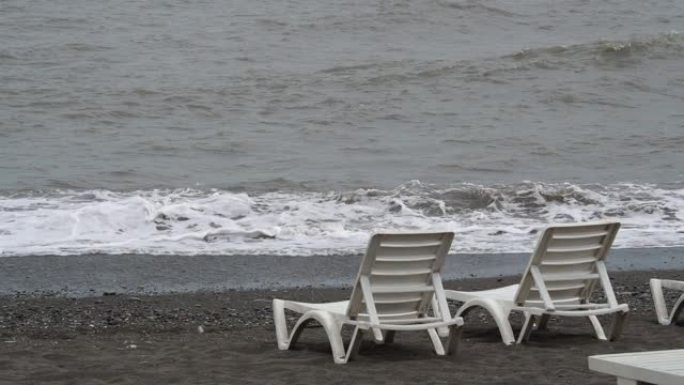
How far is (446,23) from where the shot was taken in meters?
29.7

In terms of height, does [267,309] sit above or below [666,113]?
above

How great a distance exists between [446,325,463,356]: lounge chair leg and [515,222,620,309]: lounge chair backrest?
0.58 meters

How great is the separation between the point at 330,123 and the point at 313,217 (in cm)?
791

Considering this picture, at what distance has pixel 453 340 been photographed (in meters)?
6.45

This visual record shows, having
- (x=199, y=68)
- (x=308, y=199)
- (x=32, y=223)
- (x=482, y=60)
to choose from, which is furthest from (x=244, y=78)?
(x=32, y=223)

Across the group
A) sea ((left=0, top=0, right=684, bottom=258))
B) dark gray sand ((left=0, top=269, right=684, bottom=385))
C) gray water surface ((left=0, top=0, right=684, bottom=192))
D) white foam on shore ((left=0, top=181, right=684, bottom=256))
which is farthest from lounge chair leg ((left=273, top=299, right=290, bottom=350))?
gray water surface ((left=0, top=0, right=684, bottom=192))

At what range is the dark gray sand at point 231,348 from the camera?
5.91m

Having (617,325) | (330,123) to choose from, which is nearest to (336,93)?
(330,123)

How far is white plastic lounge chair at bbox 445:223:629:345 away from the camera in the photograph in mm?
6688

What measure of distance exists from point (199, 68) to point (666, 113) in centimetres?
987

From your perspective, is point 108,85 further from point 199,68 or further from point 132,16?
point 132,16

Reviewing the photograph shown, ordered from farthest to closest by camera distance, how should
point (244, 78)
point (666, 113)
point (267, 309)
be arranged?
point (244, 78)
point (666, 113)
point (267, 309)

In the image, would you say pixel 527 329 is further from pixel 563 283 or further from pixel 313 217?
pixel 313 217

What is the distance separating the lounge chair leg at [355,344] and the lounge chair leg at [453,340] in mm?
518
